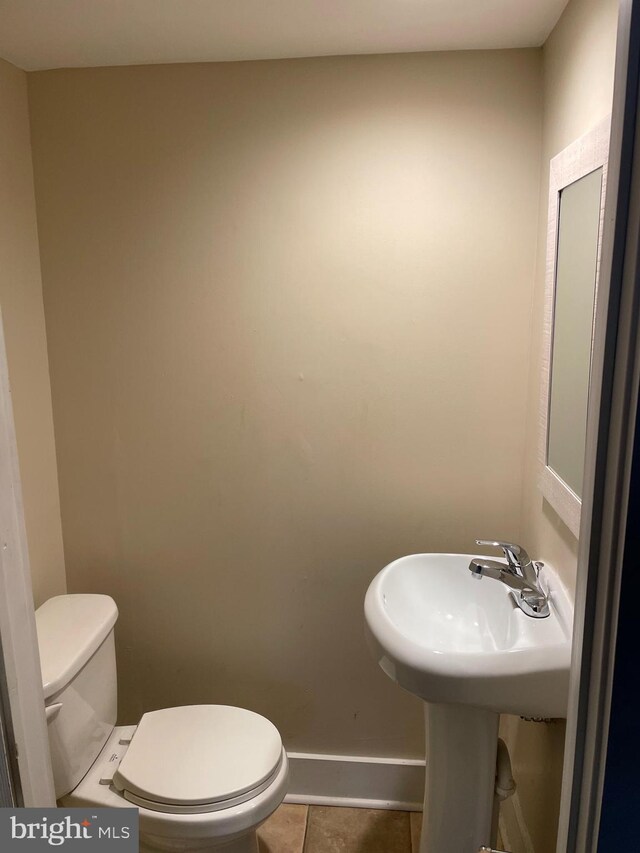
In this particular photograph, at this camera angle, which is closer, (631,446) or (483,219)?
(631,446)

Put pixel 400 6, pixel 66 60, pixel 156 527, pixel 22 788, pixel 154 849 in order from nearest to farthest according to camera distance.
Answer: pixel 22 788, pixel 400 6, pixel 154 849, pixel 66 60, pixel 156 527

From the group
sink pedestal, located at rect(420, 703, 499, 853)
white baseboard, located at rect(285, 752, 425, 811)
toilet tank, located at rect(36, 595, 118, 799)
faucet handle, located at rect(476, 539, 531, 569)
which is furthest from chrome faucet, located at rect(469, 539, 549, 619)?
toilet tank, located at rect(36, 595, 118, 799)

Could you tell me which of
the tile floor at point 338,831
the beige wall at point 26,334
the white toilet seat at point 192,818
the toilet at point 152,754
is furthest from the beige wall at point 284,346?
the white toilet seat at point 192,818

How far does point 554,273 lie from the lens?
1562 mm

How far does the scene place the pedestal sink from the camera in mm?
1267

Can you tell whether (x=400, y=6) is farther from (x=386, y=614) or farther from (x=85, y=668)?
(x=85, y=668)

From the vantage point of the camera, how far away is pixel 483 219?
1.77 m

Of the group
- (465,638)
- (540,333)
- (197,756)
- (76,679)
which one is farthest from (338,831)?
(540,333)

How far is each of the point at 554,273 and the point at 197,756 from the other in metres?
1.50

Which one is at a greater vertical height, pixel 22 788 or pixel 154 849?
pixel 22 788

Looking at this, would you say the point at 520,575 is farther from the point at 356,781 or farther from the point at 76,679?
the point at 76,679

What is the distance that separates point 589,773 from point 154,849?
1.27m

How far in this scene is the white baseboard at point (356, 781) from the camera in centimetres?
207

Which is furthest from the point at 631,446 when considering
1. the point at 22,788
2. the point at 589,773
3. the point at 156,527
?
the point at 156,527
